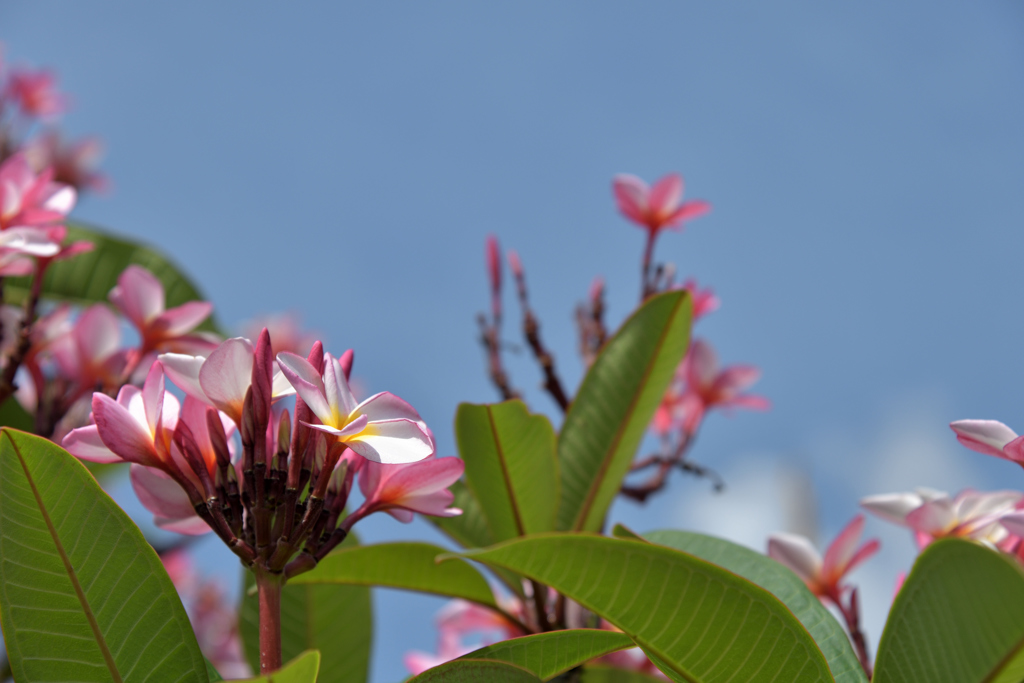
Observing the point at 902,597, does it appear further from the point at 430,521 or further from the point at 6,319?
the point at 6,319

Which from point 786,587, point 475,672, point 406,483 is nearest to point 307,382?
point 406,483

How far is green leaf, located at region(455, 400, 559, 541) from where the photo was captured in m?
1.02

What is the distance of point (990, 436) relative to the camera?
75 centimetres

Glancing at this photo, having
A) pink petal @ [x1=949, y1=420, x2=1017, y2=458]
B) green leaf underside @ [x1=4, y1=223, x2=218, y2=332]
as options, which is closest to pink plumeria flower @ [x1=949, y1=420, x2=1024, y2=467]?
pink petal @ [x1=949, y1=420, x2=1017, y2=458]

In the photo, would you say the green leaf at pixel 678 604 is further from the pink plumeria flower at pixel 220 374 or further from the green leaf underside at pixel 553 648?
the pink plumeria flower at pixel 220 374

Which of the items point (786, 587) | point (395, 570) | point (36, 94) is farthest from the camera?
point (36, 94)

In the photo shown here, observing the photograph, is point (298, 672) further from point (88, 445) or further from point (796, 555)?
point (796, 555)

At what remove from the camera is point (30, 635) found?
0.62 m

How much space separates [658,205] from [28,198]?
47.3 inches

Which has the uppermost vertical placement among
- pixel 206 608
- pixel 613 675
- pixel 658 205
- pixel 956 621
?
pixel 658 205

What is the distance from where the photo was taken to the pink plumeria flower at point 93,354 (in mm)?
1223

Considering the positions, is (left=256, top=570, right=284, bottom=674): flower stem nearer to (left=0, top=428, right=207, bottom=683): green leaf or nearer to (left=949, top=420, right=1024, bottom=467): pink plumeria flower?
(left=0, top=428, right=207, bottom=683): green leaf

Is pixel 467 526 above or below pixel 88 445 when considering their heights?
below

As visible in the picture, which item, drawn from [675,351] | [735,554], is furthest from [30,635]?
[675,351]
